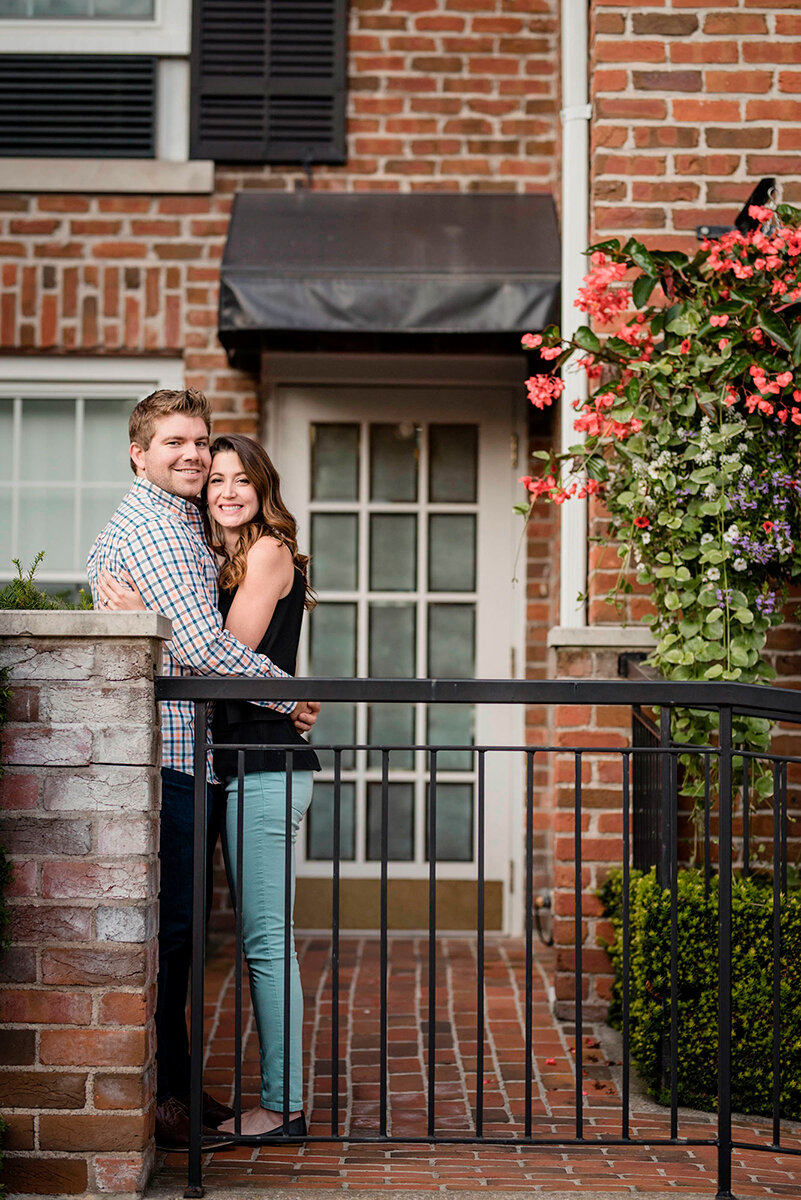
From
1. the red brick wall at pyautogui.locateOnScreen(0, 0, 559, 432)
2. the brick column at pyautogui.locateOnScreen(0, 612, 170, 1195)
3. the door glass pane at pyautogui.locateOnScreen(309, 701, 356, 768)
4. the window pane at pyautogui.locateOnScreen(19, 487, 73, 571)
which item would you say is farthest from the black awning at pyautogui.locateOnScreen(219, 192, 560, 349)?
the brick column at pyautogui.locateOnScreen(0, 612, 170, 1195)

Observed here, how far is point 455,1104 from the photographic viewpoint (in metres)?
3.46

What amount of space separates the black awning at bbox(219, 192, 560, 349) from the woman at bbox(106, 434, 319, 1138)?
5.34ft

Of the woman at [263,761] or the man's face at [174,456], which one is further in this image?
the man's face at [174,456]

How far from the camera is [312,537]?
545 centimetres

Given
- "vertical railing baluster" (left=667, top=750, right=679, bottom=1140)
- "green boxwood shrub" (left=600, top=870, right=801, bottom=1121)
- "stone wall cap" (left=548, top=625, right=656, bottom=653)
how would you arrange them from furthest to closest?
"stone wall cap" (left=548, top=625, right=656, bottom=653), "green boxwood shrub" (left=600, top=870, right=801, bottom=1121), "vertical railing baluster" (left=667, top=750, right=679, bottom=1140)

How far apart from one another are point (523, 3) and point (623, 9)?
107cm

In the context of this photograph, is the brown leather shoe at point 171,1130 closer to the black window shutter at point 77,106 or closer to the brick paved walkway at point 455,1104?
the brick paved walkway at point 455,1104

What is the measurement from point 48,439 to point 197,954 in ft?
10.4

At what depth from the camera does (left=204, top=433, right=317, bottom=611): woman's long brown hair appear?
315 centimetres

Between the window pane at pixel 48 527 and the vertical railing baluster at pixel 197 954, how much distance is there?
2.73 metres

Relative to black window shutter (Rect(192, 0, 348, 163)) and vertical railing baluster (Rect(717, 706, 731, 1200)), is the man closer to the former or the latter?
vertical railing baluster (Rect(717, 706, 731, 1200))

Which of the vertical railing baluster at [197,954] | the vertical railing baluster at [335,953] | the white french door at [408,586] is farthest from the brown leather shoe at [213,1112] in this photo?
the white french door at [408,586]

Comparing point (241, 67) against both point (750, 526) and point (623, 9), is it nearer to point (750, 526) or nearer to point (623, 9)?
point (623, 9)

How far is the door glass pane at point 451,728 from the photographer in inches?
213
